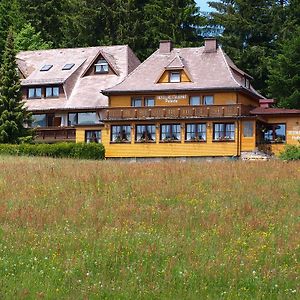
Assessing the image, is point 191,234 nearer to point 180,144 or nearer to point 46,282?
point 46,282

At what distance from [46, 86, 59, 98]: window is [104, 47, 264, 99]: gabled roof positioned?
7.91 metres

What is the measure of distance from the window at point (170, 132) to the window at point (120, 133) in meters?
2.38

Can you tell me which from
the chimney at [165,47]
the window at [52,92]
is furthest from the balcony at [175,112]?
the window at [52,92]

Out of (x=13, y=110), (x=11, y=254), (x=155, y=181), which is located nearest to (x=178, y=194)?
(x=155, y=181)

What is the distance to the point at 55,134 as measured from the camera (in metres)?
53.9

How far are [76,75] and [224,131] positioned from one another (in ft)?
56.0

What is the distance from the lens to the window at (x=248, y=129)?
4497 centimetres

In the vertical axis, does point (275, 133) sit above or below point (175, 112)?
below

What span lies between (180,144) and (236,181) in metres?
24.7

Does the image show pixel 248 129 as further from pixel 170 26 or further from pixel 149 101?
pixel 170 26

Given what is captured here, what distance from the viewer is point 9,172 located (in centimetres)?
2414

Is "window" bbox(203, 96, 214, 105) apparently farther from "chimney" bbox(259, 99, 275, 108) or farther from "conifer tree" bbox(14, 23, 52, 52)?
"conifer tree" bbox(14, 23, 52, 52)

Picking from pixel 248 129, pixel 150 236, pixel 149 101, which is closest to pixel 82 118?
pixel 149 101

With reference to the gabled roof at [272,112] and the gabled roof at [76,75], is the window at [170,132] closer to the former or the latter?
the gabled roof at [272,112]
